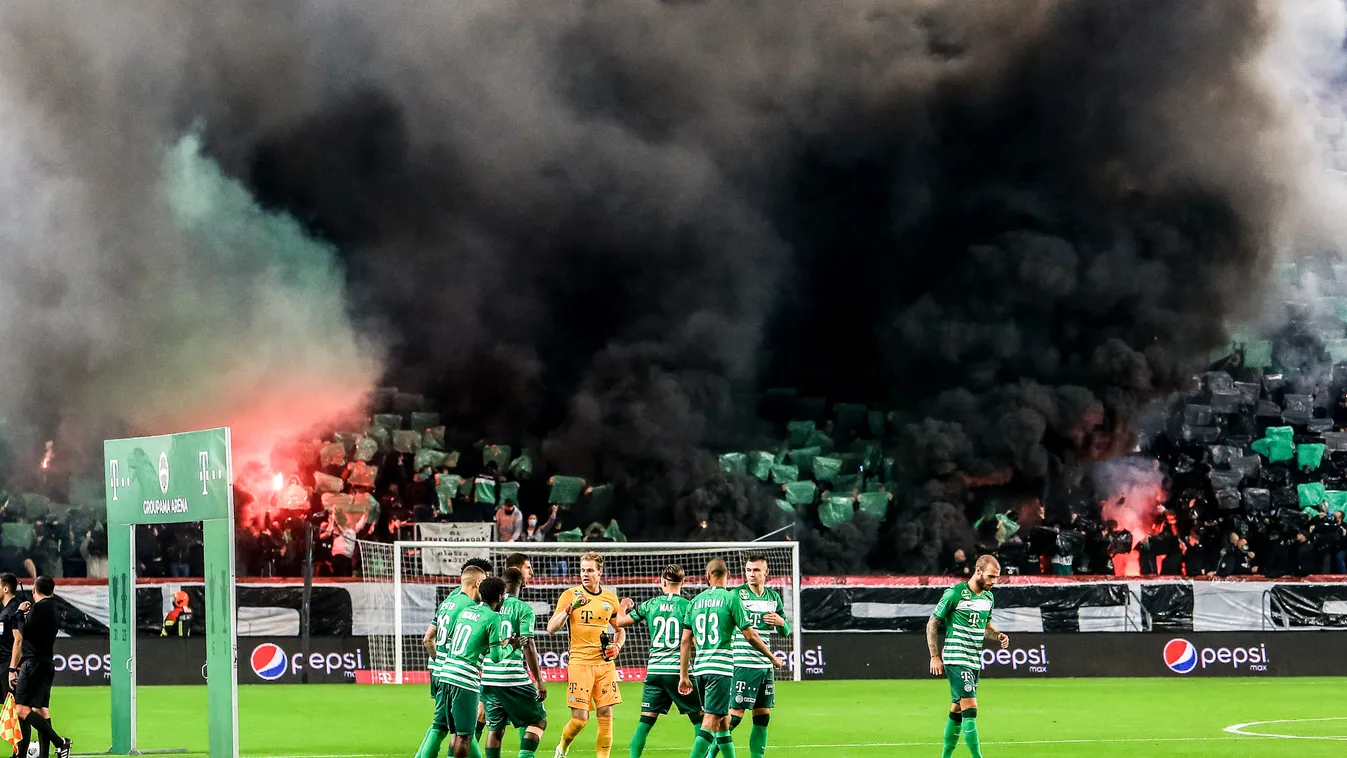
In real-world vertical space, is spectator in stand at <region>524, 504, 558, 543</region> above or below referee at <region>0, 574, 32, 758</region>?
above

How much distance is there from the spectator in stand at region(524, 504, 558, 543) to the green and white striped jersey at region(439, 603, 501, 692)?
21912mm

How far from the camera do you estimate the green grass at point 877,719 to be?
52.0 ft

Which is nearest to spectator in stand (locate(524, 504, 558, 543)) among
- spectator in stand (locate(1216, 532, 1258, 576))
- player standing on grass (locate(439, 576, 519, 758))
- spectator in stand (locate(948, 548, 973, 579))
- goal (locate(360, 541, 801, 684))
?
goal (locate(360, 541, 801, 684))

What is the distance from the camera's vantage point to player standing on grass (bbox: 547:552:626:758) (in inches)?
512

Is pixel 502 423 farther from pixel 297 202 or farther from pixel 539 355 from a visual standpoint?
pixel 297 202

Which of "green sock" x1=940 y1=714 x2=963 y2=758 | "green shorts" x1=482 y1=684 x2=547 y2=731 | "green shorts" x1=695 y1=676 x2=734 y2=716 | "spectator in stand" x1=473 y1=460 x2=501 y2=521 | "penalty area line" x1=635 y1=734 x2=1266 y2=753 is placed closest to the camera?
"green shorts" x1=482 y1=684 x2=547 y2=731

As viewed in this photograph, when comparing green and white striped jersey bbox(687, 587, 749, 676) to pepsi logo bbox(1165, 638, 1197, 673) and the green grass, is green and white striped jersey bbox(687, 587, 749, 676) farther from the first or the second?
pepsi logo bbox(1165, 638, 1197, 673)

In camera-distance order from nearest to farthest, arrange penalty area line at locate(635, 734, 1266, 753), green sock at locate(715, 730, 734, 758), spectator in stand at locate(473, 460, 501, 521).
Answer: green sock at locate(715, 730, 734, 758) → penalty area line at locate(635, 734, 1266, 753) → spectator in stand at locate(473, 460, 501, 521)

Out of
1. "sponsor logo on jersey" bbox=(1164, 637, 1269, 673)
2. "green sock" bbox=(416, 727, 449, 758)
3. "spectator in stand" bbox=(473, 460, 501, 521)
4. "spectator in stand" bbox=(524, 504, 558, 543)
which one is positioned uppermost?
"spectator in stand" bbox=(473, 460, 501, 521)

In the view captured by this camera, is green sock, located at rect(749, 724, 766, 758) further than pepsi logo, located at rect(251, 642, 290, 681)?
No

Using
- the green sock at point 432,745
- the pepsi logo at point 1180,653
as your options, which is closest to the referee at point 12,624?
the green sock at point 432,745

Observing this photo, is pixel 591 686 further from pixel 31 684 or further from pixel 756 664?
pixel 31 684

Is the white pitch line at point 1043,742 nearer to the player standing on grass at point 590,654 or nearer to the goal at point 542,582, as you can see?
the player standing on grass at point 590,654

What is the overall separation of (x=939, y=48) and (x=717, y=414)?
13.8m
